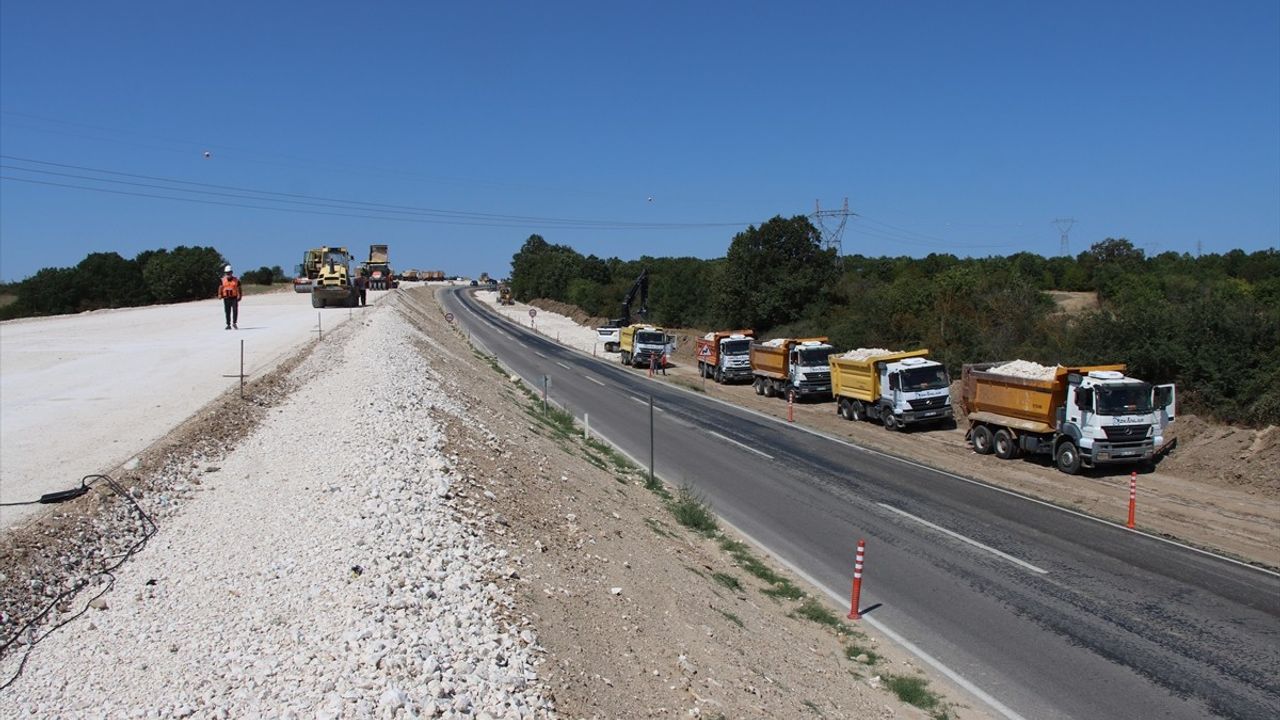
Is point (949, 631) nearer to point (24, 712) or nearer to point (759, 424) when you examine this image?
point (24, 712)

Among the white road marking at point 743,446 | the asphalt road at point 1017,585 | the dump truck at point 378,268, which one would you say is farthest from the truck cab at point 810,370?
the dump truck at point 378,268

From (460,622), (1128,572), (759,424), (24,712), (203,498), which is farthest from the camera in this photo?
(759,424)

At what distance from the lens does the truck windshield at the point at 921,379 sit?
29250 mm

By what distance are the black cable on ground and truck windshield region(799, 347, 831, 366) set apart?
30263 mm

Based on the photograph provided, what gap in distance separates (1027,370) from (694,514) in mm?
13835

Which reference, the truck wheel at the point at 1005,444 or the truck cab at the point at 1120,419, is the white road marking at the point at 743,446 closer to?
the truck wheel at the point at 1005,444

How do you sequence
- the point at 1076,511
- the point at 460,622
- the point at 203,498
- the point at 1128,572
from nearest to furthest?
the point at 460,622, the point at 203,498, the point at 1128,572, the point at 1076,511

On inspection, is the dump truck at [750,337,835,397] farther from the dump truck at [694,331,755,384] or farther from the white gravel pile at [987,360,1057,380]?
the white gravel pile at [987,360,1057,380]

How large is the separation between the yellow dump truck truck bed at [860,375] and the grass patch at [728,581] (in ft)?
65.8

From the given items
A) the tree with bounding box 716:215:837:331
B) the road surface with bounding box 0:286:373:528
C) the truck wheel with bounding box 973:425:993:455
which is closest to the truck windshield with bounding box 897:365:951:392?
the truck wheel with bounding box 973:425:993:455

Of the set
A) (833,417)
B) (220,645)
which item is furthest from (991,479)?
(220,645)

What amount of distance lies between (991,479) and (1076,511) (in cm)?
370

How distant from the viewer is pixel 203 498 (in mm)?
10938

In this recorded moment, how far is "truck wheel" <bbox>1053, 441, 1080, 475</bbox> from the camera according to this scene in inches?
858
